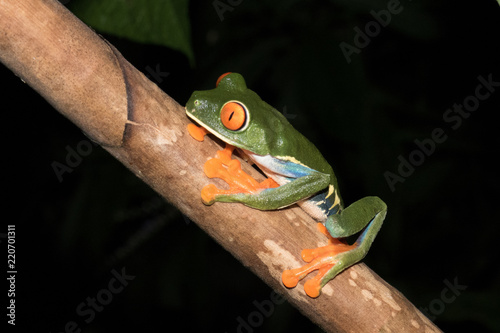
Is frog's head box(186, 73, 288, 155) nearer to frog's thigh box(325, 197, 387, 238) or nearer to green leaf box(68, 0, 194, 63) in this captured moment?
green leaf box(68, 0, 194, 63)

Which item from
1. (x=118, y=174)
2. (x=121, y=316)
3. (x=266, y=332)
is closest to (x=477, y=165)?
(x=266, y=332)

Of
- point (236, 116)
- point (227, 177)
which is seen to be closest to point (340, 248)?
point (227, 177)

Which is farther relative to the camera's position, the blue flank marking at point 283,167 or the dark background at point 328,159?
the dark background at point 328,159

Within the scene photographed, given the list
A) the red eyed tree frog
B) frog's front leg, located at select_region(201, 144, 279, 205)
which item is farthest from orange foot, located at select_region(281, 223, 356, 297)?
frog's front leg, located at select_region(201, 144, 279, 205)

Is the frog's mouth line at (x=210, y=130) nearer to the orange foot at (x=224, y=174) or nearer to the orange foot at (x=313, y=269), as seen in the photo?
the orange foot at (x=224, y=174)

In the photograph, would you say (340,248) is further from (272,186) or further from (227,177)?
(227,177)

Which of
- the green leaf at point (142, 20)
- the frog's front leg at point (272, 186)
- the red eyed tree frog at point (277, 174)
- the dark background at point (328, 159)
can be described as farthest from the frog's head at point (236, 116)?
the dark background at point (328, 159)
